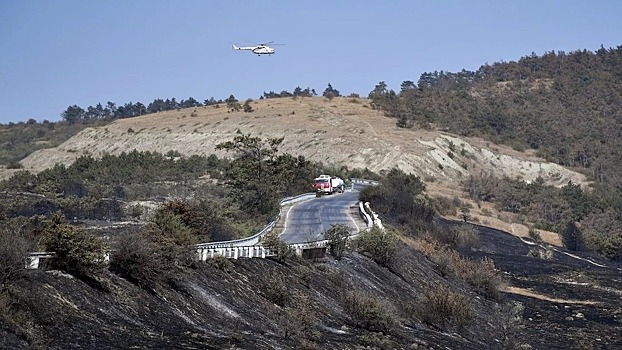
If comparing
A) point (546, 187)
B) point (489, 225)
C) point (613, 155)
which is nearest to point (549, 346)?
point (489, 225)

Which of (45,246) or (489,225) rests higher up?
(45,246)

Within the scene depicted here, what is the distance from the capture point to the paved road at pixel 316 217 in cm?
4842

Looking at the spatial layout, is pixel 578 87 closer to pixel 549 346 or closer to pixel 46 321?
pixel 549 346

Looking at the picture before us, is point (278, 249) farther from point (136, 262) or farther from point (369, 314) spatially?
point (136, 262)

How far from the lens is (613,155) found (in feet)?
477

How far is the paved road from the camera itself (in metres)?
48.4

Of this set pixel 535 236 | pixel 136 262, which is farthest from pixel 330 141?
pixel 136 262

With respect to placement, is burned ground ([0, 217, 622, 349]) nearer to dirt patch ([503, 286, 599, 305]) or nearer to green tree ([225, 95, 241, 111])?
dirt patch ([503, 286, 599, 305])

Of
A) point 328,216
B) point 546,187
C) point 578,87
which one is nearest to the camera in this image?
point 328,216

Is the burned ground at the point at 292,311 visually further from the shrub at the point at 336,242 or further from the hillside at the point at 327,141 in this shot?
the hillside at the point at 327,141

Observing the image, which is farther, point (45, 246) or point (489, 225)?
point (489, 225)

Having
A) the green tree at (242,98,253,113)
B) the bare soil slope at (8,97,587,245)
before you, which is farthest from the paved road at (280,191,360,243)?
the green tree at (242,98,253,113)

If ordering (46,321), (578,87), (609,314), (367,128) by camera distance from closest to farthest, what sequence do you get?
(46,321) < (609,314) < (367,128) < (578,87)

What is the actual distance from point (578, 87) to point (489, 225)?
11077 centimetres
